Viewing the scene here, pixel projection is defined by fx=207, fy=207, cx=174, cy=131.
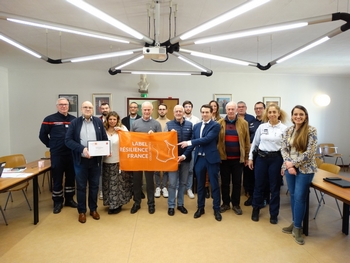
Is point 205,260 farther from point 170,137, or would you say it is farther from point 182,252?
point 170,137

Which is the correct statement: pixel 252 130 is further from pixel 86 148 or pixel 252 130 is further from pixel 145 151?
pixel 86 148

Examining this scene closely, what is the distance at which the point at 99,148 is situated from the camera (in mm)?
2869

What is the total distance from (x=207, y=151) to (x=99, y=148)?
152 cm

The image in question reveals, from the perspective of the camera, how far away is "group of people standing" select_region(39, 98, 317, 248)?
2.59 meters

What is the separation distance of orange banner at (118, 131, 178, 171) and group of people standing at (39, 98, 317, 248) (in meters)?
0.11

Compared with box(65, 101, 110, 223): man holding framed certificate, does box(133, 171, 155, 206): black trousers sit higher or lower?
lower

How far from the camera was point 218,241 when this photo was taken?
2586 mm

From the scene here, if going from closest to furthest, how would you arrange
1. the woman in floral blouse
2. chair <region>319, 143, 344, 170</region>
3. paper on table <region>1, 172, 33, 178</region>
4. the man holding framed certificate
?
1. the woman in floral blouse
2. paper on table <region>1, 172, 33, 178</region>
3. the man holding framed certificate
4. chair <region>319, 143, 344, 170</region>

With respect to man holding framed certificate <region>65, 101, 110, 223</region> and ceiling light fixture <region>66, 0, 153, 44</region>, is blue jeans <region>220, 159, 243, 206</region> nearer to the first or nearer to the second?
man holding framed certificate <region>65, 101, 110, 223</region>

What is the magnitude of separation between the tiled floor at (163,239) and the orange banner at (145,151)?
2.59 feet

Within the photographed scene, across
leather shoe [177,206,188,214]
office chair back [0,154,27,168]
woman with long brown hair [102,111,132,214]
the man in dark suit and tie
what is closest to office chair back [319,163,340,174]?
the man in dark suit and tie

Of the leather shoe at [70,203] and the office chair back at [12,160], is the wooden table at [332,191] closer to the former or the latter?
the leather shoe at [70,203]

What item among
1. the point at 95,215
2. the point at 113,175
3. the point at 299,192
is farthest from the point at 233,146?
the point at 95,215

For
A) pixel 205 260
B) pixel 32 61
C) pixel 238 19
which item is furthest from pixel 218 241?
pixel 32 61
